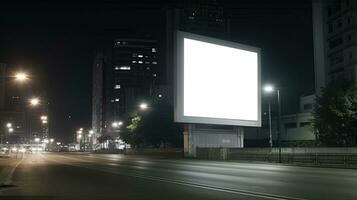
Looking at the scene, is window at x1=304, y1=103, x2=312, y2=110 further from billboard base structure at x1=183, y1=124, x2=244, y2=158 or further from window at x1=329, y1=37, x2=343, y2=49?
billboard base structure at x1=183, y1=124, x2=244, y2=158

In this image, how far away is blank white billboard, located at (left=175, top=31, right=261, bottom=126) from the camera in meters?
59.2

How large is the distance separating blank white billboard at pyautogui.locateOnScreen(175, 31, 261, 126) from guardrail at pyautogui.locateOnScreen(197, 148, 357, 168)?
442 cm

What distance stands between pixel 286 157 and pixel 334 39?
5285 centimetres

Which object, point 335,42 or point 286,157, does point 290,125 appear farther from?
point 286,157

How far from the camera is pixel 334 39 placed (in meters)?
95.4

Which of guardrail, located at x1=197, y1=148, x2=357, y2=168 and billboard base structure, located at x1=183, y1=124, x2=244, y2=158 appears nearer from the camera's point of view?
guardrail, located at x1=197, y1=148, x2=357, y2=168

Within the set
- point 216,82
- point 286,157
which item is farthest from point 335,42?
point 286,157

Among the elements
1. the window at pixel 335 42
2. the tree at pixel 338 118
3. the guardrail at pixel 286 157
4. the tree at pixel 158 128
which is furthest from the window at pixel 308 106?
the guardrail at pixel 286 157

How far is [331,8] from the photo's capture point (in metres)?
96.8

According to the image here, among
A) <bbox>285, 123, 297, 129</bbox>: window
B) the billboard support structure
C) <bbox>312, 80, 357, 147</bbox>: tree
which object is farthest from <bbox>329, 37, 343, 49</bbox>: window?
the billboard support structure

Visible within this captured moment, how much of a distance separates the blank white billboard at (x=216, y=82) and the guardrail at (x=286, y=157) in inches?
174

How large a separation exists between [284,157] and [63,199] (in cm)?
3677

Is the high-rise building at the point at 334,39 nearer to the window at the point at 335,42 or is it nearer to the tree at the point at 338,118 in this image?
the window at the point at 335,42

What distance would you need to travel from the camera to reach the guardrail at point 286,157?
41.4 m
